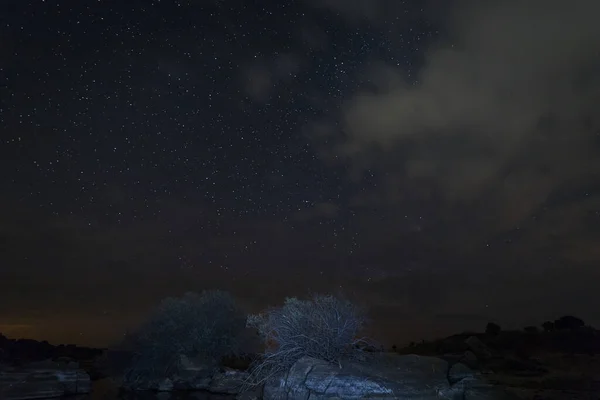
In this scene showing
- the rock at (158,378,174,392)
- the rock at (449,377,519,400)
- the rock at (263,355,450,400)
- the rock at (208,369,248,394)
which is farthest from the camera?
the rock at (158,378,174,392)

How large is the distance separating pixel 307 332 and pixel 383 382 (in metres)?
5.65

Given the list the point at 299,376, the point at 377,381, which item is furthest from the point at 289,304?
the point at 377,381

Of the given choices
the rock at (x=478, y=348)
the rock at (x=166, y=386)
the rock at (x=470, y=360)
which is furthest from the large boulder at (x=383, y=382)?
the rock at (x=166, y=386)

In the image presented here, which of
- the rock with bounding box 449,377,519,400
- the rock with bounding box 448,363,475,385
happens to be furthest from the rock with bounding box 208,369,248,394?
the rock with bounding box 449,377,519,400

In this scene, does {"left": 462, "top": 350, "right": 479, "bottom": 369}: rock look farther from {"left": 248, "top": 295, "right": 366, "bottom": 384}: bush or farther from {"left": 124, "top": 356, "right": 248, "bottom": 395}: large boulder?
{"left": 124, "top": 356, "right": 248, "bottom": 395}: large boulder

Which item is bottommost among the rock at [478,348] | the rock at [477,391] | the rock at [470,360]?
the rock at [477,391]

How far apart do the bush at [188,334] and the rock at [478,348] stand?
28.0 metres

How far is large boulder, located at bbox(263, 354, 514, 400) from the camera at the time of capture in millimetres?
18172

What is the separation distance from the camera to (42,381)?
184ft

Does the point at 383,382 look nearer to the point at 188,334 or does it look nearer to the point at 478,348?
the point at 478,348

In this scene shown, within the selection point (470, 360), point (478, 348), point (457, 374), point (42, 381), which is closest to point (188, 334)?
point (42, 381)

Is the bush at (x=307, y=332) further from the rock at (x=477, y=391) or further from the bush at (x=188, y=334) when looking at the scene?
the bush at (x=188, y=334)

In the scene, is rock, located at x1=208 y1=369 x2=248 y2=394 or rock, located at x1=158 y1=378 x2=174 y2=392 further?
rock, located at x1=158 y1=378 x2=174 y2=392

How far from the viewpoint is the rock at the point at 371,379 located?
18141 mm
